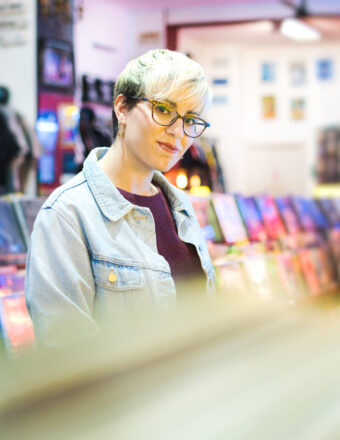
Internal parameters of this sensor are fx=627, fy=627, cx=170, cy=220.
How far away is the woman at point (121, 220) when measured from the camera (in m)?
1.21

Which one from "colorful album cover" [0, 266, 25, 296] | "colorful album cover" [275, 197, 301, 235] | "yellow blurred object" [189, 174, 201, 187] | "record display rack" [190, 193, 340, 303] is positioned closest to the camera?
"colorful album cover" [0, 266, 25, 296]

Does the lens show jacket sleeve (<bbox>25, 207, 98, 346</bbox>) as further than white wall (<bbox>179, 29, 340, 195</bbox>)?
No

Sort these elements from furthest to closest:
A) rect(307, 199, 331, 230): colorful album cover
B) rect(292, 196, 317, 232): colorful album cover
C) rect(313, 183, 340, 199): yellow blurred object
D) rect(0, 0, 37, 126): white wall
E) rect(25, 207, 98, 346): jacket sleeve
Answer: rect(313, 183, 340, 199): yellow blurred object → rect(0, 0, 37, 126): white wall → rect(307, 199, 331, 230): colorful album cover → rect(292, 196, 317, 232): colorful album cover → rect(25, 207, 98, 346): jacket sleeve

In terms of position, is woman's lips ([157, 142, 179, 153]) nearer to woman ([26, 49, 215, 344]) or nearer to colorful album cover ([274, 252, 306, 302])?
woman ([26, 49, 215, 344])

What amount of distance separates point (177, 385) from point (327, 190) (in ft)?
33.1

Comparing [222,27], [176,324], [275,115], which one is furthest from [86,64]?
[176,324]

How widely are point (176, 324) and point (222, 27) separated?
27.4ft

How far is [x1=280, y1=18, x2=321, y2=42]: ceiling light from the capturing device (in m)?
8.66

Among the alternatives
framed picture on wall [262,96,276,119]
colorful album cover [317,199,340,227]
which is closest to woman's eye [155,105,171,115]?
colorful album cover [317,199,340,227]

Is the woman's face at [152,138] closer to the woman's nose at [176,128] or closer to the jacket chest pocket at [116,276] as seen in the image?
the woman's nose at [176,128]

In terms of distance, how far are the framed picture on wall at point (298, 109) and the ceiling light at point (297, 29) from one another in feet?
5.30

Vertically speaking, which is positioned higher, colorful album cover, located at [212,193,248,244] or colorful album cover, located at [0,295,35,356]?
colorful album cover, located at [212,193,248,244]

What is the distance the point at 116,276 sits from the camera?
4.20 feet

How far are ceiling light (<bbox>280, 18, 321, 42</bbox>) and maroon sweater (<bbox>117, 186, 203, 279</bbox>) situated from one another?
7783 mm
